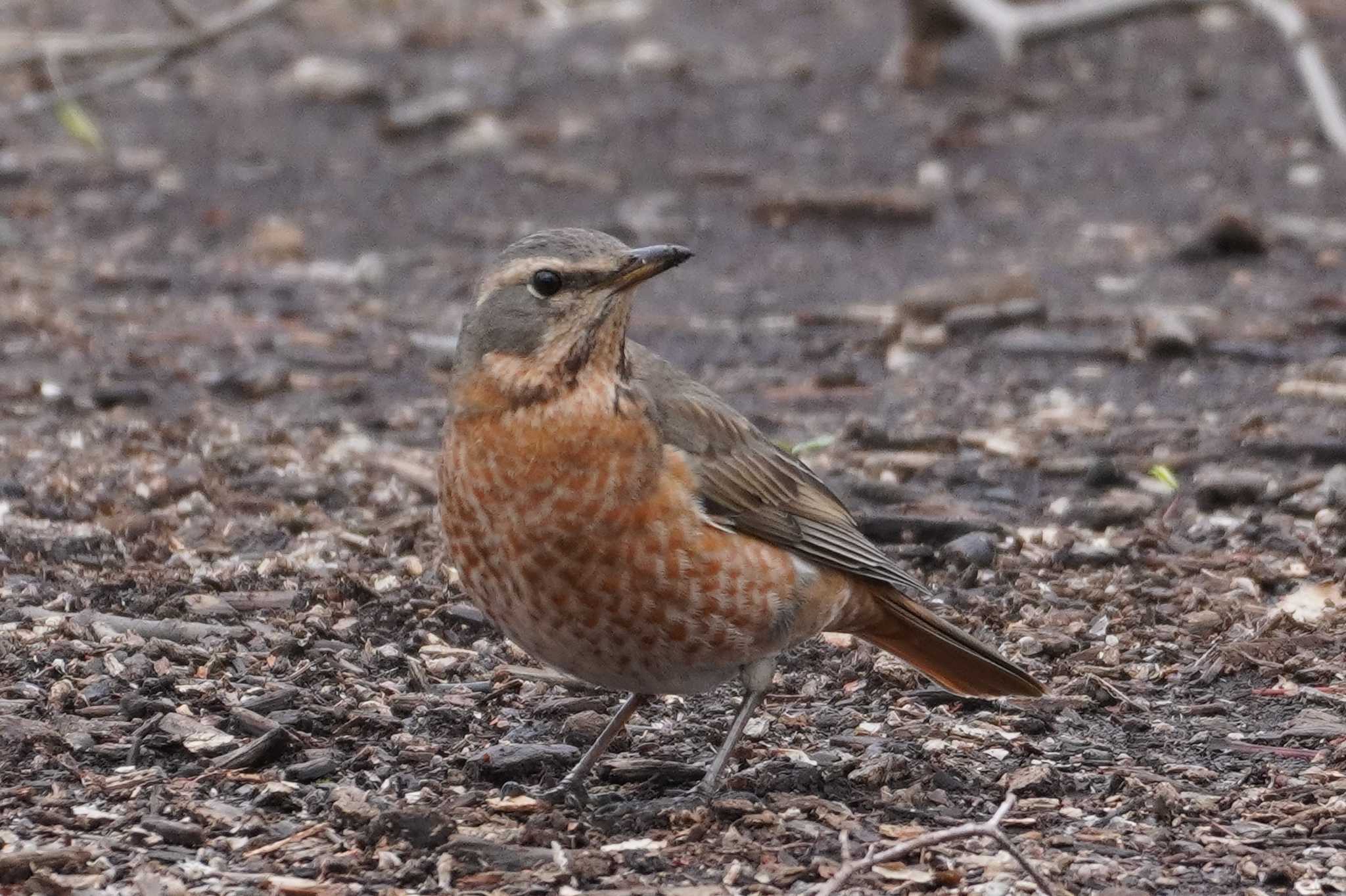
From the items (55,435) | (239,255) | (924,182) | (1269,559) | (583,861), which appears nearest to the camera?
(583,861)

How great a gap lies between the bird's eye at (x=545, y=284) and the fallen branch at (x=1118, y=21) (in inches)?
314

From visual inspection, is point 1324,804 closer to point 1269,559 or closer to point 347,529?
point 1269,559

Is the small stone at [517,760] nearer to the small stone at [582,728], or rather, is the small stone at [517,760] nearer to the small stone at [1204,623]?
the small stone at [582,728]

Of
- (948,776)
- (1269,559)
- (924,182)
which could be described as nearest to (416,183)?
(924,182)

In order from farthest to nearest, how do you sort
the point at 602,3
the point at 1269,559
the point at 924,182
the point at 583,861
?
the point at 602,3, the point at 924,182, the point at 1269,559, the point at 583,861

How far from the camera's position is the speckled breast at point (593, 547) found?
4.65m

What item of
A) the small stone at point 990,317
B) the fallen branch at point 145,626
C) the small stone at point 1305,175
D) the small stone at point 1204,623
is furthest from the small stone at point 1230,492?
the small stone at point 1305,175

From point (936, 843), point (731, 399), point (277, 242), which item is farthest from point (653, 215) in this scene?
point (936, 843)

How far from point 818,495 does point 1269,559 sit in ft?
6.07

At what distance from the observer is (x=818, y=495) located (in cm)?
551

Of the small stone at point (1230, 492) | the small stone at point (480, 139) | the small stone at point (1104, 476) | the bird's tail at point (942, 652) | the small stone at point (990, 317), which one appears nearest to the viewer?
the bird's tail at point (942, 652)

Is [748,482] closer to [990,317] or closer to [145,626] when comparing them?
[145,626]

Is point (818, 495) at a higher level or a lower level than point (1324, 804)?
higher

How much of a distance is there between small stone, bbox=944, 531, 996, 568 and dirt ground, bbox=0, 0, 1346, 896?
0.6 inches
